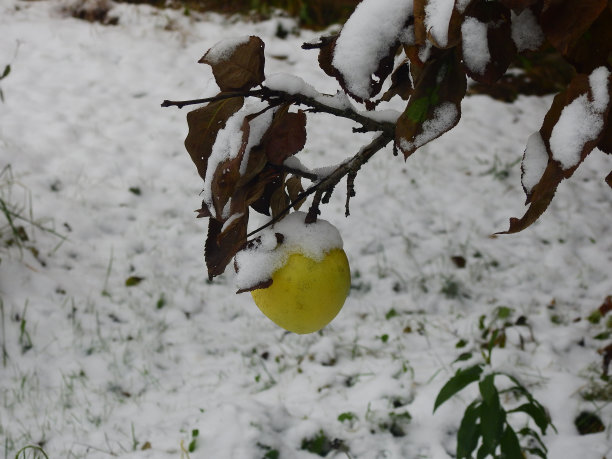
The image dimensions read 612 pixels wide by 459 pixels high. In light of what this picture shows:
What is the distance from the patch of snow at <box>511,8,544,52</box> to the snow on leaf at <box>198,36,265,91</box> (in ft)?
0.87

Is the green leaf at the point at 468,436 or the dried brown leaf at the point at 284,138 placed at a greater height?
the dried brown leaf at the point at 284,138

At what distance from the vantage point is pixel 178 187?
10.5 feet

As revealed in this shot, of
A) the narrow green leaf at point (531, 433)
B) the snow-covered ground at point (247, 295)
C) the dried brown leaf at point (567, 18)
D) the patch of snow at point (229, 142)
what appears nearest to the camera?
the dried brown leaf at point (567, 18)

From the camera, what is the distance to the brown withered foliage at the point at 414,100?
0.54 metres

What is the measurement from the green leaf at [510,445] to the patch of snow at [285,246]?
855 mm

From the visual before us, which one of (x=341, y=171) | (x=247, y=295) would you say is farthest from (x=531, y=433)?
(x=247, y=295)

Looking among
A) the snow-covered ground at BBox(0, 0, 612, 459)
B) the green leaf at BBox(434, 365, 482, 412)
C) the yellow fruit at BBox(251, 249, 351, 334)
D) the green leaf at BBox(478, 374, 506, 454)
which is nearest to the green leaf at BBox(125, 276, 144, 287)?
the snow-covered ground at BBox(0, 0, 612, 459)

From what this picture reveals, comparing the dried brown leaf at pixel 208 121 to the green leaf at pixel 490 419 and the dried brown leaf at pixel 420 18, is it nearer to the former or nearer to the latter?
the dried brown leaf at pixel 420 18

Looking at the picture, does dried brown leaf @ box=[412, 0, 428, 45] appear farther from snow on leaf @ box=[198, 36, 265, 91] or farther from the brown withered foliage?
snow on leaf @ box=[198, 36, 265, 91]

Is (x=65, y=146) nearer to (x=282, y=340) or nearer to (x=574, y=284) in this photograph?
(x=282, y=340)

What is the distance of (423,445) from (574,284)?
121cm

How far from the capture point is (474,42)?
1.81 feet

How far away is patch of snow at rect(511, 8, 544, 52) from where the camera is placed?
1.88 ft

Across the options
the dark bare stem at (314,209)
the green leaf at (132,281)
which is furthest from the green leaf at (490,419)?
the green leaf at (132,281)
